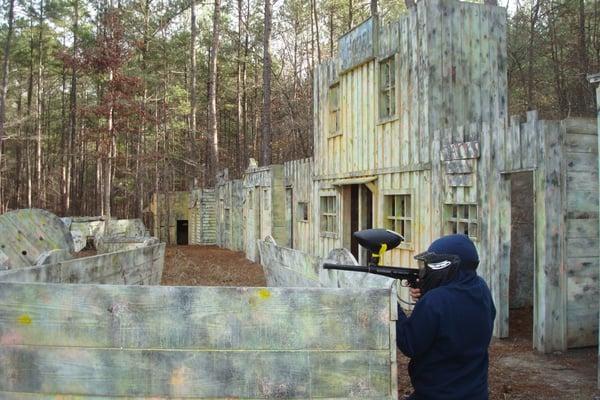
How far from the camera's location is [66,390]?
10.8 feet

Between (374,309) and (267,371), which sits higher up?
(374,309)

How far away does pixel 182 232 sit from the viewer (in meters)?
33.8

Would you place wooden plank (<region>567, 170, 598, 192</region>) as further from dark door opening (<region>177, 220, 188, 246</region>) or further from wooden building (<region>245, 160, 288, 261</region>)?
dark door opening (<region>177, 220, 188, 246</region>)

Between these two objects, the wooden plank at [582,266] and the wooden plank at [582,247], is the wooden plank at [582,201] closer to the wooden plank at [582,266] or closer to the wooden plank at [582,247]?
the wooden plank at [582,247]

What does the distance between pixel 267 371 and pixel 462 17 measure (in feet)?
29.7

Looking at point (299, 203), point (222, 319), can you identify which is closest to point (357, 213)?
point (299, 203)

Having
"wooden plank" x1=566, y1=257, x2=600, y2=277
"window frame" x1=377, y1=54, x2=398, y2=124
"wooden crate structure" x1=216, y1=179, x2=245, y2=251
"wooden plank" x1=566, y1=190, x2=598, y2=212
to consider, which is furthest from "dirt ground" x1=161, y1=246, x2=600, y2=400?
"wooden crate structure" x1=216, y1=179, x2=245, y2=251

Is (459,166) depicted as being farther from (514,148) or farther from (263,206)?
(263,206)

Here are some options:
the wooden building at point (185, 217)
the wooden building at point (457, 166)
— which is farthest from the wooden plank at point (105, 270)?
the wooden building at point (185, 217)

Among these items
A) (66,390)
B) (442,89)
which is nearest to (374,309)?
(66,390)

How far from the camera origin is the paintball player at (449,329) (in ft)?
9.43

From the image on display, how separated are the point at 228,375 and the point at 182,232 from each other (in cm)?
3125

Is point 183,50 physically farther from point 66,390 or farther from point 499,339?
point 66,390

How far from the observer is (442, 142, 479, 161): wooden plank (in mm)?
8821
